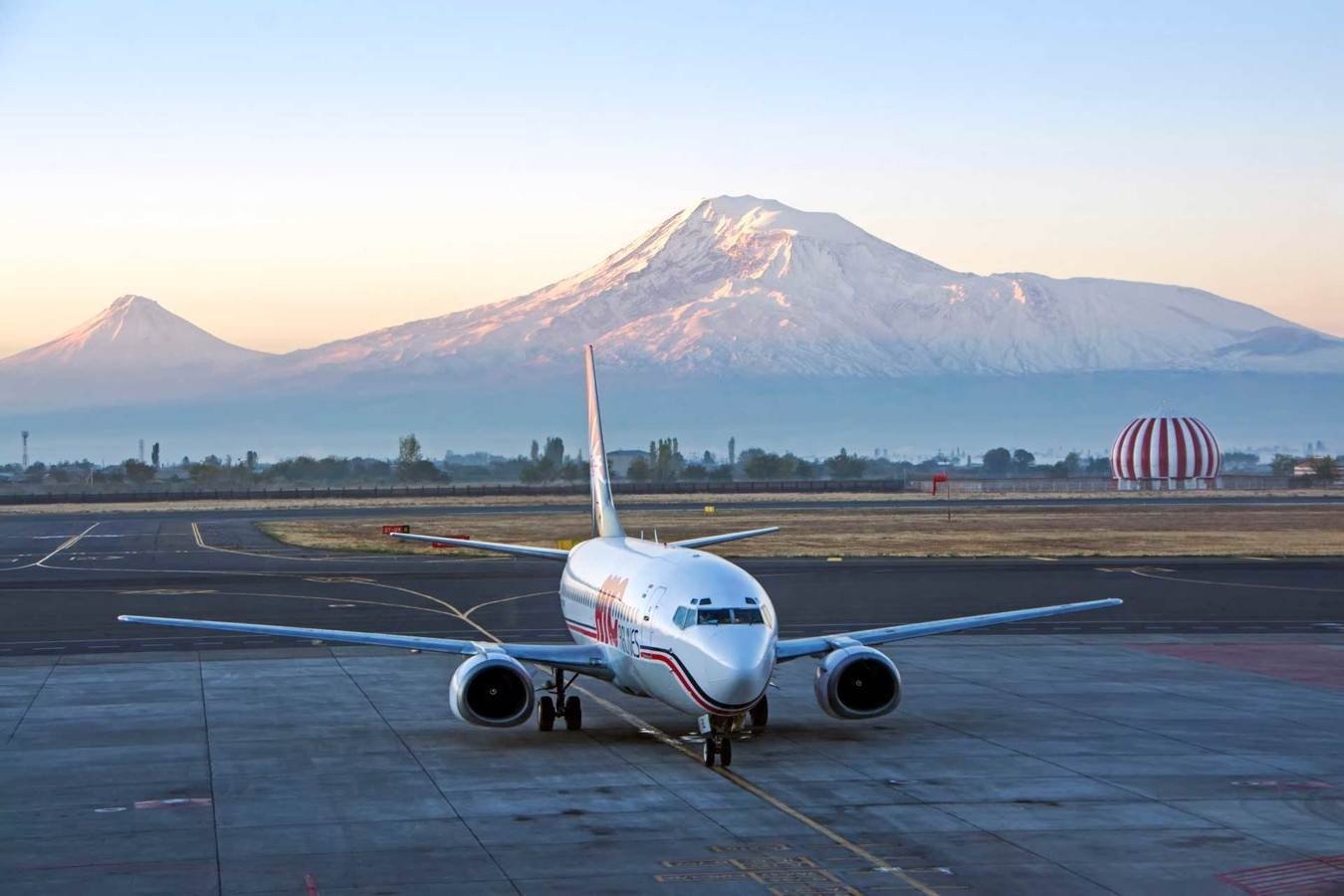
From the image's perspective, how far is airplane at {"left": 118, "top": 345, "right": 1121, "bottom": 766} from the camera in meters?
30.3

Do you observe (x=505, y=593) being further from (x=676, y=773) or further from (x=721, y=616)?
(x=721, y=616)

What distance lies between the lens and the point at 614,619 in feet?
116

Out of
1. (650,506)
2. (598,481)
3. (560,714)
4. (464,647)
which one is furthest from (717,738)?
(650,506)

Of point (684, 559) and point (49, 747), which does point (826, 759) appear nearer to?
point (684, 559)

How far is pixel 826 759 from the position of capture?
3222 centimetres

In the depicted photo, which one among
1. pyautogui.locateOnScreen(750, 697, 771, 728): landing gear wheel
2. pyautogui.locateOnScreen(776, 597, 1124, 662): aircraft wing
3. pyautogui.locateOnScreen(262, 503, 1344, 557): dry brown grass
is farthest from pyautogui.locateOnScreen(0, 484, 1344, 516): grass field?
pyautogui.locateOnScreen(750, 697, 771, 728): landing gear wheel

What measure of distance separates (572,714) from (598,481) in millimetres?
12436

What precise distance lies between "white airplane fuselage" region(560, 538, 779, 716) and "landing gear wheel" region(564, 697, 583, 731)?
1.26 metres

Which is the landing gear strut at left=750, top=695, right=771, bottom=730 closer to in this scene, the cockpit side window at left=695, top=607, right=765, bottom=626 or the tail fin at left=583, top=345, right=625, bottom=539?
the cockpit side window at left=695, top=607, right=765, bottom=626

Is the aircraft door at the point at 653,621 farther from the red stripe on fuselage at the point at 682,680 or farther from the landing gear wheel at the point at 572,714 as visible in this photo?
the landing gear wheel at the point at 572,714

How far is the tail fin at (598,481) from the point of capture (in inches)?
1768

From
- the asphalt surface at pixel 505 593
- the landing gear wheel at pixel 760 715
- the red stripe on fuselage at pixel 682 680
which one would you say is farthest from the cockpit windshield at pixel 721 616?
the asphalt surface at pixel 505 593

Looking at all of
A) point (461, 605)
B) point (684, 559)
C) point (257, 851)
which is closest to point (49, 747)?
point (257, 851)

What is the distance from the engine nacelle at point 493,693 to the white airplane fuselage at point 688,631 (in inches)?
92.7
